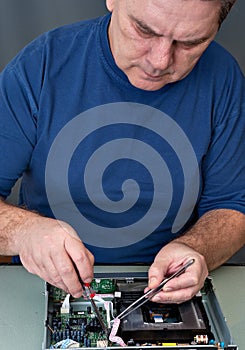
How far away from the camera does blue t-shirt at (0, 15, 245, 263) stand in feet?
5.22

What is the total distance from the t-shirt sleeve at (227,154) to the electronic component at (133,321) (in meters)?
0.33

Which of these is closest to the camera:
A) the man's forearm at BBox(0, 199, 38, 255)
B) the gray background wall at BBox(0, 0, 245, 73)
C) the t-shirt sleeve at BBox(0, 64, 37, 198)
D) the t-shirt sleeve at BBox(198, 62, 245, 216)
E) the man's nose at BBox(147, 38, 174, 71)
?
the man's nose at BBox(147, 38, 174, 71)

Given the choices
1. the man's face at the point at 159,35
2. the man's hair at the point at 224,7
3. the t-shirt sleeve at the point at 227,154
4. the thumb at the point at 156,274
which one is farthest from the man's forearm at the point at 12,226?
the man's hair at the point at 224,7

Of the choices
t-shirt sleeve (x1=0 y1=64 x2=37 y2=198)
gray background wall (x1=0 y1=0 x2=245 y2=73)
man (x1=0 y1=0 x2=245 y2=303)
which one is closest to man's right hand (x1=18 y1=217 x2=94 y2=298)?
man (x1=0 y1=0 x2=245 y2=303)

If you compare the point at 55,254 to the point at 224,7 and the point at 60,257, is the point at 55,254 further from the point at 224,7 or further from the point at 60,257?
the point at 224,7

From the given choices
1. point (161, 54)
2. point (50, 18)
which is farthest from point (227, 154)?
point (50, 18)

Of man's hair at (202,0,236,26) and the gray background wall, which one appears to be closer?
man's hair at (202,0,236,26)

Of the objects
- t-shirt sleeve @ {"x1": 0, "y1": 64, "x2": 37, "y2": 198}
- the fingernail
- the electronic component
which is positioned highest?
t-shirt sleeve @ {"x1": 0, "y1": 64, "x2": 37, "y2": 198}

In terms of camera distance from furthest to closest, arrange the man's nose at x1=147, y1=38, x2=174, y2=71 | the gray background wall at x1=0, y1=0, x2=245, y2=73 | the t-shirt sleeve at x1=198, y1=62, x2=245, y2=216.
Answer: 1. the gray background wall at x1=0, y1=0, x2=245, y2=73
2. the t-shirt sleeve at x1=198, y1=62, x2=245, y2=216
3. the man's nose at x1=147, y1=38, x2=174, y2=71

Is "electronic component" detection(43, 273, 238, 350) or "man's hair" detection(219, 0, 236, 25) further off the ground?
"man's hair" detection(219, 0, 236, 25)

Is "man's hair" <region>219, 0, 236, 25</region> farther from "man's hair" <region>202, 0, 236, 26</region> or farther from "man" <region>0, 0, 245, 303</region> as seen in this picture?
"man" <region>0, 0, 245, 303</region>

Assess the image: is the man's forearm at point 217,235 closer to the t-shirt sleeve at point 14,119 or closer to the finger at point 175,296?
the finger at point 175,296

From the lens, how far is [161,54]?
4.46 ft

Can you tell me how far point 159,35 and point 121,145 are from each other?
37 centimetres
